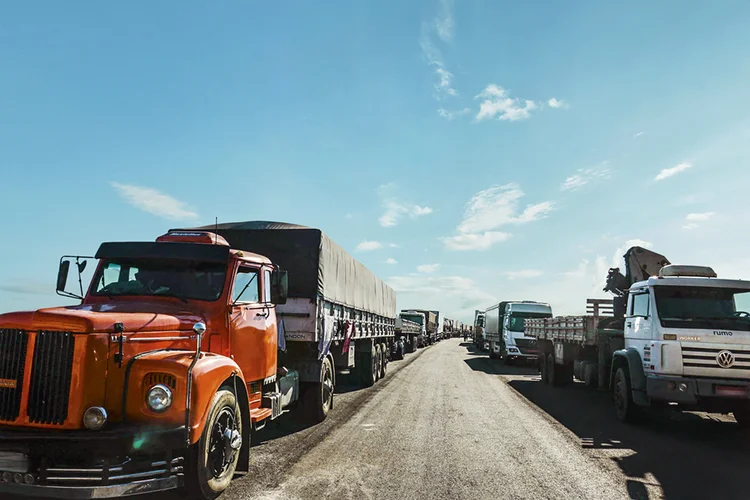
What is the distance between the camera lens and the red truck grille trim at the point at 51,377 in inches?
172

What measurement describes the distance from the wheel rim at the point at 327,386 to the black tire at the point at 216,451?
416 cm

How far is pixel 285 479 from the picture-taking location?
5875mm

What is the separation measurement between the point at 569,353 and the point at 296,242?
1022 cm

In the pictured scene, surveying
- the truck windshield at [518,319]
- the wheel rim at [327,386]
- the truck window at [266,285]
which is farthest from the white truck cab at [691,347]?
the truck windshield at [518,319]

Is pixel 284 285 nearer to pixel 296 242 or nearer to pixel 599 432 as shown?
pixel 296 242

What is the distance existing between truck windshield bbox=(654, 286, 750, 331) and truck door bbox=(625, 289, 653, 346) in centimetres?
29

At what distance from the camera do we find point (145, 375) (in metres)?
4.54

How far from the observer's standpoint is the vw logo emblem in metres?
8.89

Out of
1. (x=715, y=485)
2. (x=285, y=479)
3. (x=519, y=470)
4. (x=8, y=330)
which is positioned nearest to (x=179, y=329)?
(x=8, y=330)

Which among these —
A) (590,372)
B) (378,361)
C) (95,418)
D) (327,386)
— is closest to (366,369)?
(378,361)

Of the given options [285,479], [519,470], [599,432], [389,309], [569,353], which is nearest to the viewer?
[285,479]

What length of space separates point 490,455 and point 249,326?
3.68 m

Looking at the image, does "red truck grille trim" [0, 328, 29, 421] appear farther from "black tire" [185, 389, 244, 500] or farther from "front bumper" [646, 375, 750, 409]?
"front bumper" [646, 375, 750, 409]

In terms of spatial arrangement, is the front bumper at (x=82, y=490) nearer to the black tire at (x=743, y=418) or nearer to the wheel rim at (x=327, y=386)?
the wheel rim at (x=327, y=386)
